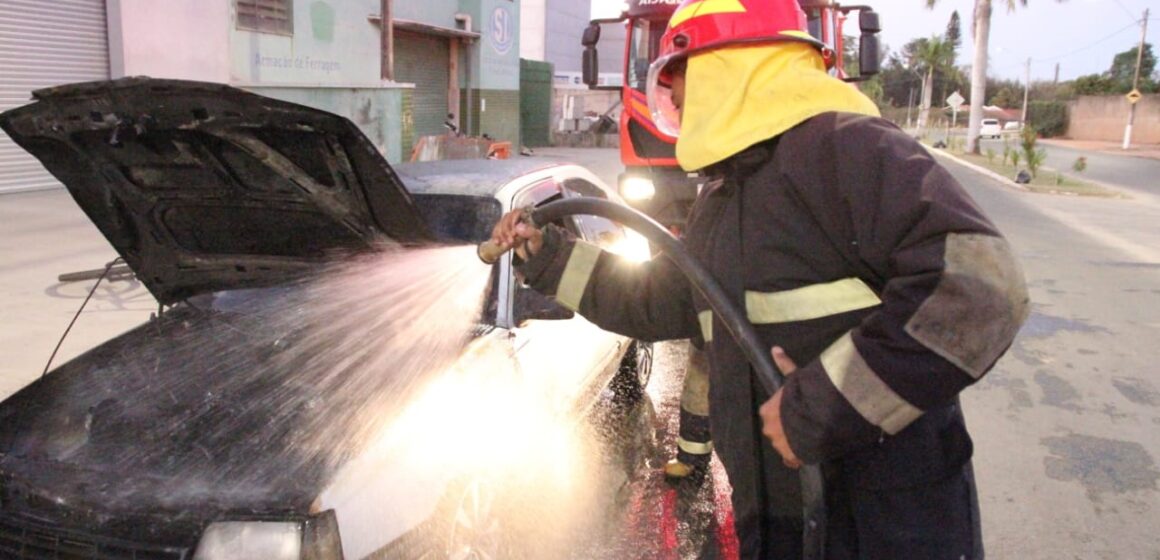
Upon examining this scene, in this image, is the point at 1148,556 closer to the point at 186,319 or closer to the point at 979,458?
the point at 979,458

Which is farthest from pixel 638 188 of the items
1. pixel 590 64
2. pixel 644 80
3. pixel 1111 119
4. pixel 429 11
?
pixel 1111 119

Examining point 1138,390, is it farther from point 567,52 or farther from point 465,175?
point 567,52

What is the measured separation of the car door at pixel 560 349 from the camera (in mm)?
3477

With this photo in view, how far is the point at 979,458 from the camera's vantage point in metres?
4.63

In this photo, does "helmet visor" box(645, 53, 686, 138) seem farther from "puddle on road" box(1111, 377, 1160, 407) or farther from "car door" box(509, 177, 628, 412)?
"puddle on road" box(1111, 377, 1160, 407)

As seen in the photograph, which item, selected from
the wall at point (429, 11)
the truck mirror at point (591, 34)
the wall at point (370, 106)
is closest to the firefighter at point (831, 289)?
the truck mirror at point (591, 34)

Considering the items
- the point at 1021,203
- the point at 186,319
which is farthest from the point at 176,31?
the point at 1021,203

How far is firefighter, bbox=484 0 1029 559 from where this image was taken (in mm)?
1481

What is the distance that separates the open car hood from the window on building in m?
11.1

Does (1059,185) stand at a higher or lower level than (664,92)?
lower

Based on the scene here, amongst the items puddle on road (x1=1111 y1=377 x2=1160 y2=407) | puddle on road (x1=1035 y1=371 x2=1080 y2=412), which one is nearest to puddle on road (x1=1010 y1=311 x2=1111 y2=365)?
puddle on road (x1=1035 y1=371 x2=1080 y2=412)

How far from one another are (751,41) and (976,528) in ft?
3.43

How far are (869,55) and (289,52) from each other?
955cm

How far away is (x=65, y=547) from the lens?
2340mm
